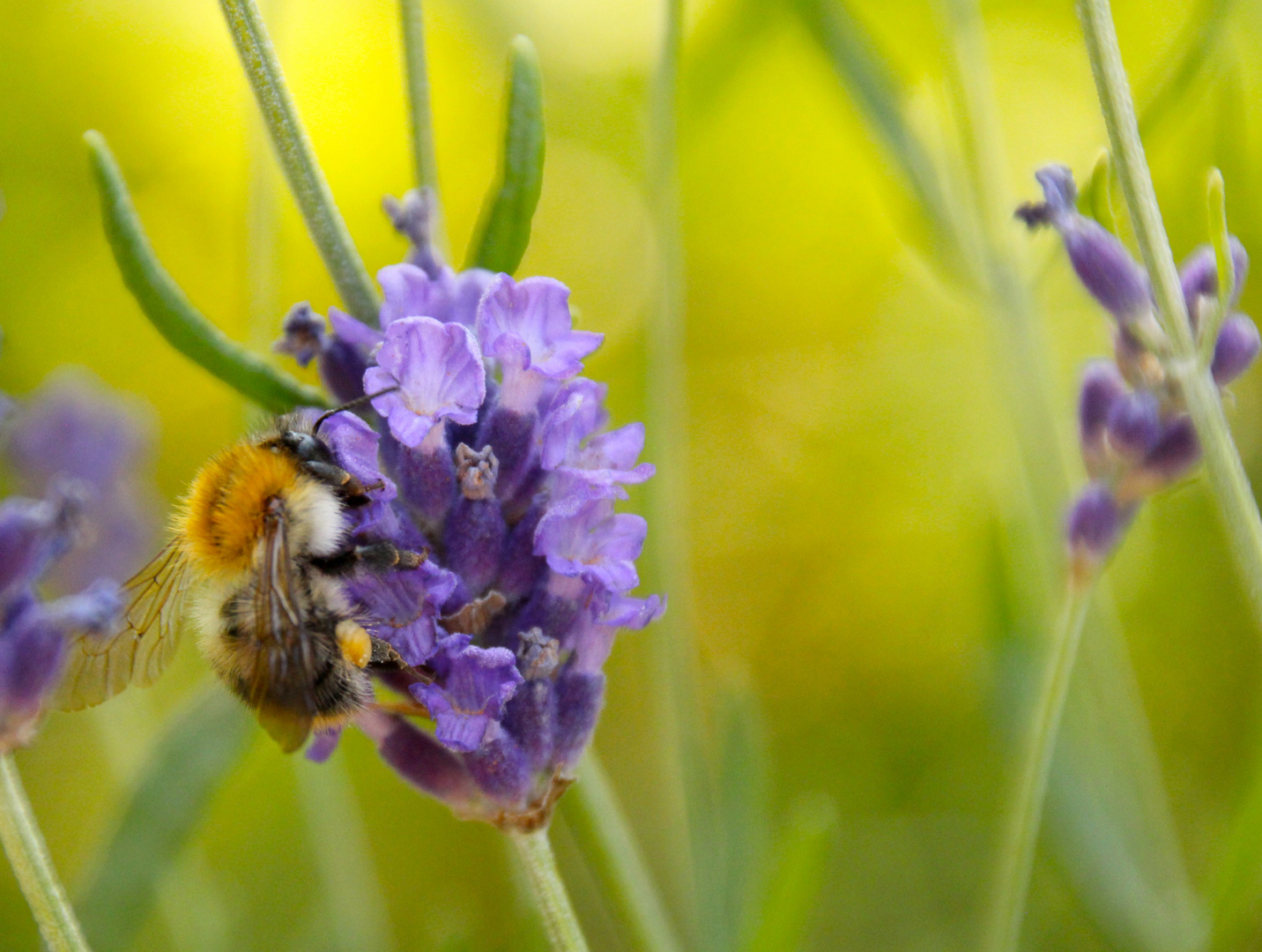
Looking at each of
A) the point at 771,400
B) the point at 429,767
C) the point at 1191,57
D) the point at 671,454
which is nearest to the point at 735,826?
the point at 671,454

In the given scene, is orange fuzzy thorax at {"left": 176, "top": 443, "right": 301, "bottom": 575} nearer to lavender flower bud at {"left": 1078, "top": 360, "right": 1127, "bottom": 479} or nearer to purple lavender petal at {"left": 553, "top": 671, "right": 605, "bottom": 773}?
purple lavender petal at {"left": 553, "top": 671, "right": 605, "bottom": 773}

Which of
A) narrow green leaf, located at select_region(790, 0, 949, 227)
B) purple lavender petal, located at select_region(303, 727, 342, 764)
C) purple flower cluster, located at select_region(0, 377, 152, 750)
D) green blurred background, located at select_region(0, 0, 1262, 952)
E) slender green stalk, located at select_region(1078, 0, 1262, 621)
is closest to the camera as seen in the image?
slender green stalk, located at select_region(1078, 0, 1262, 621)

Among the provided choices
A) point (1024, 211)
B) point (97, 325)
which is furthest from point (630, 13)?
point (97, 325)

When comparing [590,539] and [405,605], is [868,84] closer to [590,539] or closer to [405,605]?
[590,539]

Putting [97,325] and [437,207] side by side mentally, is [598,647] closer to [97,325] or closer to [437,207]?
[437,207]

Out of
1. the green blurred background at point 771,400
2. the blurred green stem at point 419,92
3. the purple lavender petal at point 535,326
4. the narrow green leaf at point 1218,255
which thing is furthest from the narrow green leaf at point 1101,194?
the blurred green stem at point 419,92

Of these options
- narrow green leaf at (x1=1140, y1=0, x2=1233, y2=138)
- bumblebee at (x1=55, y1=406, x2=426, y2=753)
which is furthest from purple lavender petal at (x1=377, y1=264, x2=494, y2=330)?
narrow green leaf at (x1=1140, y1=0, x2=1233, y2=138)

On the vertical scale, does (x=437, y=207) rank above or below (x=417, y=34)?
below
